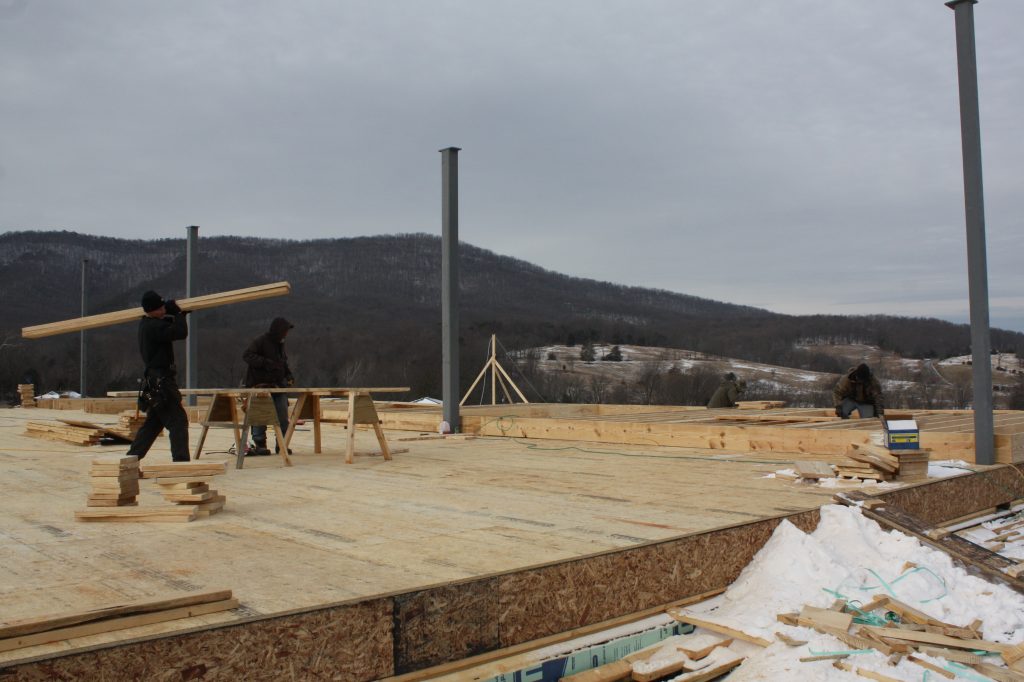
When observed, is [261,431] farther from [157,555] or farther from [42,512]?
[157,555]

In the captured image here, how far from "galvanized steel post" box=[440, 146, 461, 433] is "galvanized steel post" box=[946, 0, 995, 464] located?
5767 mm

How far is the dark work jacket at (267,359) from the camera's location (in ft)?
26.2

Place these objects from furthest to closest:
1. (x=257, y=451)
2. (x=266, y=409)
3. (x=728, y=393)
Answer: (x=728, y=393)
(x=257, y=451)
(x=266, y=409)

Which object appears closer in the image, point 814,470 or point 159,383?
point 814,470

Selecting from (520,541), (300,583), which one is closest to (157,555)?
(300,583)

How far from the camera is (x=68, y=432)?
10.0m

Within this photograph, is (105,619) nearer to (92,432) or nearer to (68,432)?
(92,432)

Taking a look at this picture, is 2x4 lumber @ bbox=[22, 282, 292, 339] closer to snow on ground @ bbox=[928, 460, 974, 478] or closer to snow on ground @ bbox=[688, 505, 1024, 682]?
snow on ground @ bbox=[688, 505, 1024, 682]

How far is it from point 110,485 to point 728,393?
992cm

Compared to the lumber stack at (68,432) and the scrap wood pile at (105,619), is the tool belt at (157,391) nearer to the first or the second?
the scrap wood pile at (105,619)

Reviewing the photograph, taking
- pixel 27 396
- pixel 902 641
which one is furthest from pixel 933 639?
pixel 27 396

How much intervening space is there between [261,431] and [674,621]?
19.9ft

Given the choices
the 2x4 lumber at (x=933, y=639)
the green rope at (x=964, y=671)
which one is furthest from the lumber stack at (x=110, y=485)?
the green rope at (x=964, y=671)

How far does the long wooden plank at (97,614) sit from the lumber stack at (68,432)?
8256 millimetres
